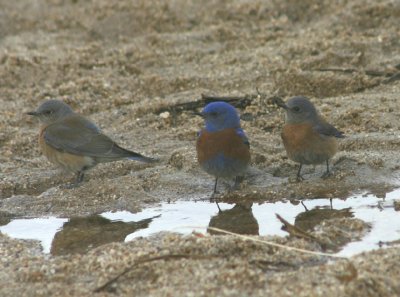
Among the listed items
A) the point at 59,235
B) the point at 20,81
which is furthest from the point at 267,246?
the point at 20,81

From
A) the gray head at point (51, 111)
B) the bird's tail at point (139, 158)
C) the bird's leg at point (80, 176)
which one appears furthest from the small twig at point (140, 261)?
the gray head at point (51, 111)

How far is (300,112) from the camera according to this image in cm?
786

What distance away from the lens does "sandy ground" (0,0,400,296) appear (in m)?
5.37

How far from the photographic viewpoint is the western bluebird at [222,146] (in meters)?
7.55

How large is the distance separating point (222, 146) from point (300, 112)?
837 mm

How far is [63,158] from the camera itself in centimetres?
824

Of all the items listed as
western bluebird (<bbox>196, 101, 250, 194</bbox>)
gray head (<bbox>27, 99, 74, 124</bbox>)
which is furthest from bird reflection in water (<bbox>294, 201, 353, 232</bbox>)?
gray head (<bbox>27, 99, 74, 124</bbox>)

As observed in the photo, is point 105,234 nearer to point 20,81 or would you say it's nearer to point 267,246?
point 267,246

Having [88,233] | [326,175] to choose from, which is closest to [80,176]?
[88,233]

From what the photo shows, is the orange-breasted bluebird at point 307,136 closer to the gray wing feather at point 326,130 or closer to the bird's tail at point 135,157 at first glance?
the gray wing feather at point 326,130

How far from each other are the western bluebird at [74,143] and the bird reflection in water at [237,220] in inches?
44.2

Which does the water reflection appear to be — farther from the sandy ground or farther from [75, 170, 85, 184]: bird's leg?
[75, 170, 85, 184]: bird's leg

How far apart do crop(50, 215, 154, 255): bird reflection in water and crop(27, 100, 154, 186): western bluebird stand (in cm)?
96

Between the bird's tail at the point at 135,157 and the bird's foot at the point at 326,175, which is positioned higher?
the bird's tail at the point at 135,157
